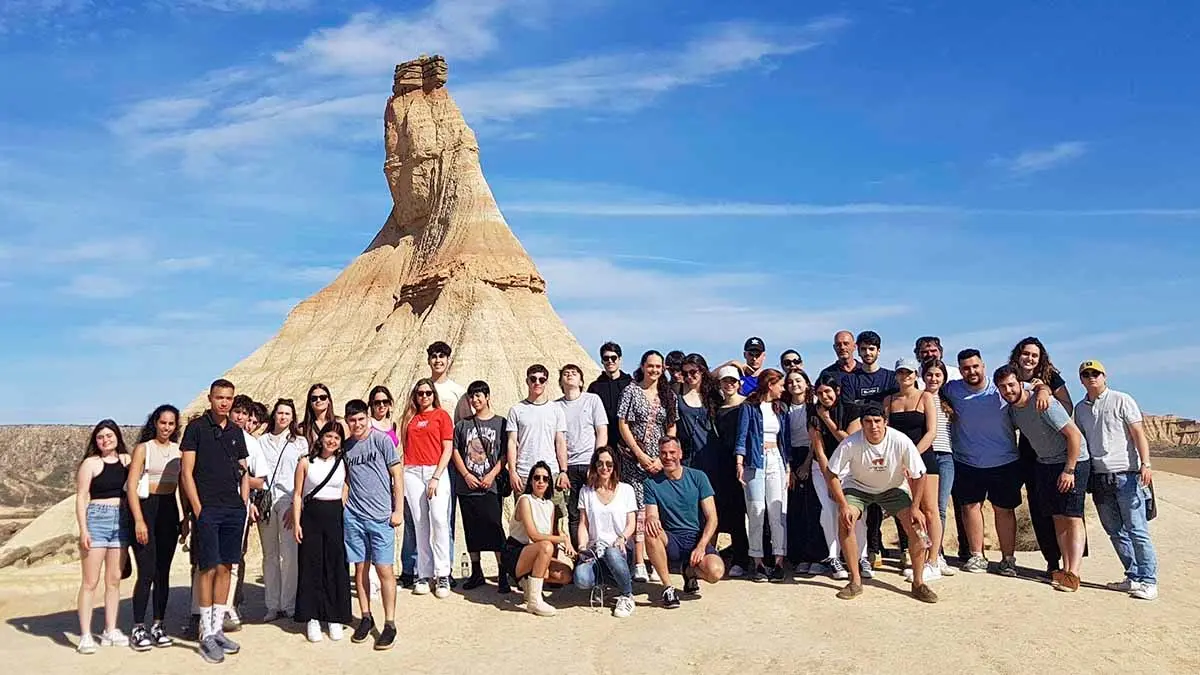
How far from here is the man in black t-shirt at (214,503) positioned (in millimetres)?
6340

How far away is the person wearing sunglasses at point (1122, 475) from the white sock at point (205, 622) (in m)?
6.58

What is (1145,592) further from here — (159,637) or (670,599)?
(159,637)

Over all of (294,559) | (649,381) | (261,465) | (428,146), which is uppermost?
(428,146)

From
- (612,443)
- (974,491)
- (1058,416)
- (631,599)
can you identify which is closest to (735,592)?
(631,599)

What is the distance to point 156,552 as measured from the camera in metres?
6.59

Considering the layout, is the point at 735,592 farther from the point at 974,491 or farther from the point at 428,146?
the point at 428,146

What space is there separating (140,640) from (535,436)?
10.2 ft

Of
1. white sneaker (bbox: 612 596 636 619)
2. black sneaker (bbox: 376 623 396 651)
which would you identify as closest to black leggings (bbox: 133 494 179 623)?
Result: black sneaker (bbox: 376 623 396 651)

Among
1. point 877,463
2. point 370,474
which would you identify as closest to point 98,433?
point 370,474

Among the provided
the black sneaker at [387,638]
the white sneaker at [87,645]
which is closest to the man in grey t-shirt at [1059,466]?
the black sneaker at [387,638]

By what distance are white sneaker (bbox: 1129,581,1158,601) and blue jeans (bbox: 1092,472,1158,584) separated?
0.04 metres

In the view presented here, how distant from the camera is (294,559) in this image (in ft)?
23.5

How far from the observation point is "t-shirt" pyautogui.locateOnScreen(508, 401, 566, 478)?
7.54 m

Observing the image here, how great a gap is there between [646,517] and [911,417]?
225 centimetres
